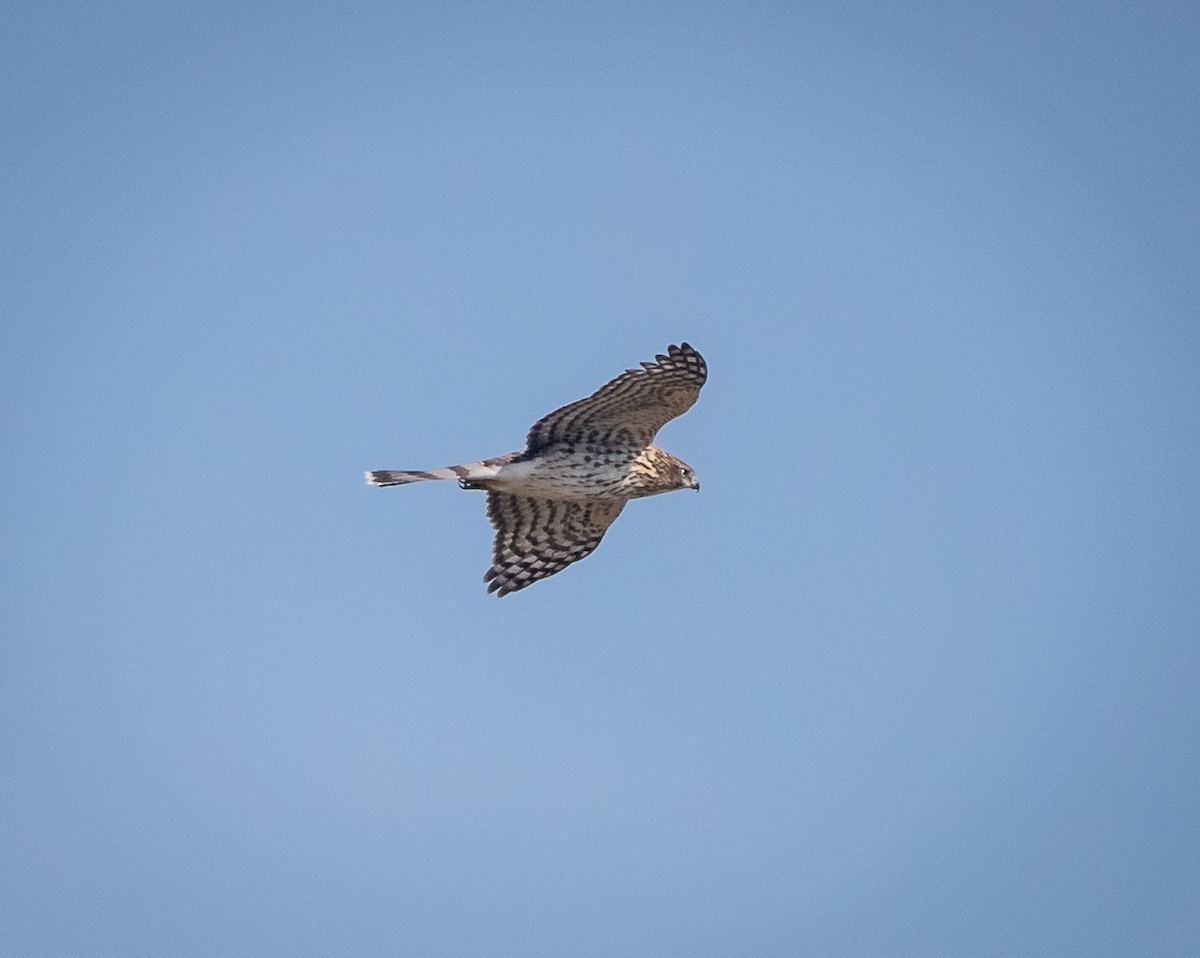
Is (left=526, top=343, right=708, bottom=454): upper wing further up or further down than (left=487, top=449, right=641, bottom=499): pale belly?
further up

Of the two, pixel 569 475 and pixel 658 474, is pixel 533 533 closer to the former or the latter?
pixel 569 475

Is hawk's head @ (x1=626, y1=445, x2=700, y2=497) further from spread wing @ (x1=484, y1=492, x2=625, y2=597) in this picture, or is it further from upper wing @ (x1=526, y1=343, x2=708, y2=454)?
spread wing @ (x1=484, y1=492, x2=625, y2=597)

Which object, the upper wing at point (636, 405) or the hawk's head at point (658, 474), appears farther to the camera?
the hawk's head at point (658, 474)

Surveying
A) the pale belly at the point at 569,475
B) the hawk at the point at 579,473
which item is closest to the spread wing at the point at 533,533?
the hawk at the point at 579,473

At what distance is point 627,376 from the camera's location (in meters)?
13.5

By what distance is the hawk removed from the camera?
1362 centimetres

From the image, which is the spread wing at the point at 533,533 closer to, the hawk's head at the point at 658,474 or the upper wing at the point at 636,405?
the hawk's head at the point at 658,474

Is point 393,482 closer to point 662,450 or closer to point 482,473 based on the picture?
point 482,473

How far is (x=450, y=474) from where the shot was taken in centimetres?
1388

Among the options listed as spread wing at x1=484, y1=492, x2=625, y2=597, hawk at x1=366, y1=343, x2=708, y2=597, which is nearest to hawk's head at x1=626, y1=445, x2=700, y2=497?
hawk at x1=366, y1=343, x2=708, y2=597

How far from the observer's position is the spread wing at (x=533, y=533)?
14.7 meters

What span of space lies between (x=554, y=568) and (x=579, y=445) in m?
1.24

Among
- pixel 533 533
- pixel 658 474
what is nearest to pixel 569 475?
pixel 658 474

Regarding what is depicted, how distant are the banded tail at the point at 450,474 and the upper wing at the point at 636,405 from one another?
29 centimetres
